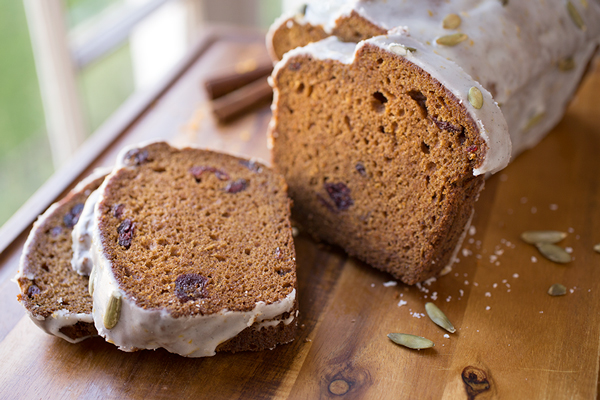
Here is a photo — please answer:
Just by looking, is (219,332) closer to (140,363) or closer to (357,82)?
(140,363)

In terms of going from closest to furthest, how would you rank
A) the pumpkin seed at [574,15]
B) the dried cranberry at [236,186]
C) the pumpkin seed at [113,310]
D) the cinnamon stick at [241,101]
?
the pumpkin seed at [113,310] → the dried cranberry at [236,186] → the pumpkin seed at [574,15] → the cinnamon stick at [241,101]

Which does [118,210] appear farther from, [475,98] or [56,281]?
[475,98]

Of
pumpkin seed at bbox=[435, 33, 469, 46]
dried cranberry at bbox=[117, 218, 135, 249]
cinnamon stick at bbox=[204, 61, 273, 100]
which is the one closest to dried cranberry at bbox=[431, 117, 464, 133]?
pumpkin seed at bbox=[435, 33, 469, 46]

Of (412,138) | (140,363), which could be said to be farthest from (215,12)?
(140,363)

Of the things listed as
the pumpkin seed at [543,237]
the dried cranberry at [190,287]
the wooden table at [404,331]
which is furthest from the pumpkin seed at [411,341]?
the pumpkin seed at [543,237]

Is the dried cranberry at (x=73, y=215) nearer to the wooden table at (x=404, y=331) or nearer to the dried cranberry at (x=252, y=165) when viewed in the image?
the wooden table at (x=404, y=331)

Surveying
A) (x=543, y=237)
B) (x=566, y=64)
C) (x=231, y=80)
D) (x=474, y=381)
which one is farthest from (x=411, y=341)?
(x=231, y=80)

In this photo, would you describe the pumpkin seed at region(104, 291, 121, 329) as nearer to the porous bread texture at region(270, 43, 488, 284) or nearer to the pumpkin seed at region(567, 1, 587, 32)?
the porous bread texture at region(270, 43, 488, 284)
